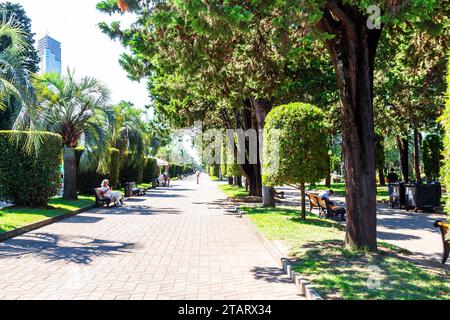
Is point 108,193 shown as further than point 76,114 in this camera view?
No

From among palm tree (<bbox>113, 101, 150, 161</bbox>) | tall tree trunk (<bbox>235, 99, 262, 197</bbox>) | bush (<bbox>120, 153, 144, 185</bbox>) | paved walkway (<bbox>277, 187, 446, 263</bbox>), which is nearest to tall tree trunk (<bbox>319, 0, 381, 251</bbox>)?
paved walkway (<bbox>277, 187, 446, 263</bbox>)

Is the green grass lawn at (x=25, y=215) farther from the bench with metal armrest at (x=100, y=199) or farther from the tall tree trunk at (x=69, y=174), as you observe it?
the tall tree trunk at (x=69, y=174)

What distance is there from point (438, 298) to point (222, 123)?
1065 inches

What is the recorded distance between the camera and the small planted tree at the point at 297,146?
12.9m

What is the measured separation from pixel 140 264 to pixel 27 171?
33.7ft

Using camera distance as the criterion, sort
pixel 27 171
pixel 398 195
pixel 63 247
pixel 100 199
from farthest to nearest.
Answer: pixel 100 199 < pixel 398 195 < pixel 27 171 < pixel 63 247

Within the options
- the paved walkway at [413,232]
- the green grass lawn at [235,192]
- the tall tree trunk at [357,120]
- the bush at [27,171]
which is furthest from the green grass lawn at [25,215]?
the green grass lawn at [235,192]

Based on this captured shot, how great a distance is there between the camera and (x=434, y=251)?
9.19 meters

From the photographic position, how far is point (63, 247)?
9.44 meters

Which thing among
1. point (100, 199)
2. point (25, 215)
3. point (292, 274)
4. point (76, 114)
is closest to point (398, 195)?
point (100, 199)

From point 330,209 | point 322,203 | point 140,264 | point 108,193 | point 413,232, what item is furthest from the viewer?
point 108,193

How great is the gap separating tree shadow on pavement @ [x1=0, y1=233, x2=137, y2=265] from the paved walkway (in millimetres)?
6251

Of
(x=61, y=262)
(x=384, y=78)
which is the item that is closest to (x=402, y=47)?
(x=384, y=78)

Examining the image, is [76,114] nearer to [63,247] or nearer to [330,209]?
[63,247]
